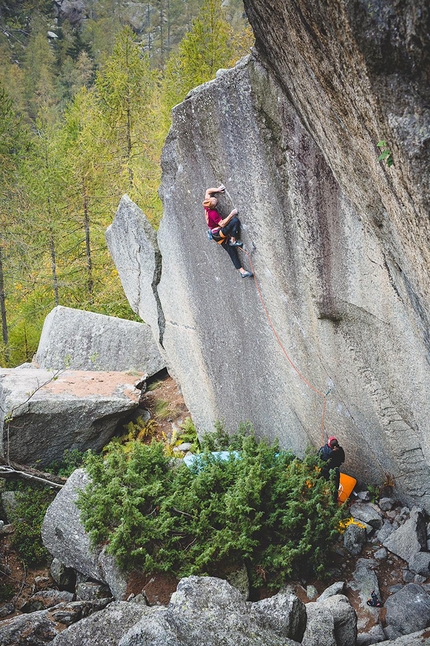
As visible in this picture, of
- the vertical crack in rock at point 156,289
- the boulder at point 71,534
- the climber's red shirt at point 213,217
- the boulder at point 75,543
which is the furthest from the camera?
the vertical crack in rock at point 156,289

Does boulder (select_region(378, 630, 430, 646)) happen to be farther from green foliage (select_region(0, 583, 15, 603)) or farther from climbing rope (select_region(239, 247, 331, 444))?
green foliage (select_region(0, 583, 15, 603))

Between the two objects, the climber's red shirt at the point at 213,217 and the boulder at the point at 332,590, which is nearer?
the boulder at the point at 332,590

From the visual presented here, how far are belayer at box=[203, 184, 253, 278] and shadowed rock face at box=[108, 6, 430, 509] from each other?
0.63 feet

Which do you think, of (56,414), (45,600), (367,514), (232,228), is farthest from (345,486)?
(56,414)

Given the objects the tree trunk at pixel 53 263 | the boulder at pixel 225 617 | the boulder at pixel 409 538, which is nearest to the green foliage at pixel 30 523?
the boulder at pixel 225 617

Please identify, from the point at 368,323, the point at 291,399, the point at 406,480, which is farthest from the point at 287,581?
the point at 368,323

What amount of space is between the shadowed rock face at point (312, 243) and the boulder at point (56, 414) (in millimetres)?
1959

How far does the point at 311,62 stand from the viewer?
4230mm

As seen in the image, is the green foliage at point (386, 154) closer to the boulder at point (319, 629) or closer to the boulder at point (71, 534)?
the boulder at point (319, 629)

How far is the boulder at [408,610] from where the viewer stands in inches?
228

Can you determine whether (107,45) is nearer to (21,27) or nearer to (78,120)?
(21,27)

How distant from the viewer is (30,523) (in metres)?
10.2

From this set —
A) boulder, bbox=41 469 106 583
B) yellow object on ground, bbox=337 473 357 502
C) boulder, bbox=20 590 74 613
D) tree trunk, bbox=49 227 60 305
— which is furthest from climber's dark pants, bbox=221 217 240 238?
tree trunk, bbox=49 227 60 305

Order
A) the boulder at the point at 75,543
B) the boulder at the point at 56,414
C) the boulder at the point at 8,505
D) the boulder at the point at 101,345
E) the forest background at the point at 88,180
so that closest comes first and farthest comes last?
the boulder at the point at 75,543, the boulder at the point at 8,505, the boulder at the point at 56,414, the boulder at the point at 101,345, the forest background at the point at 88,180
